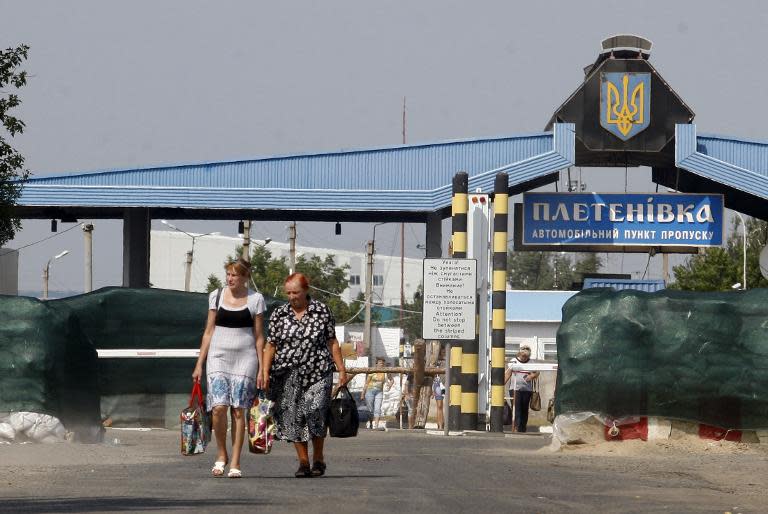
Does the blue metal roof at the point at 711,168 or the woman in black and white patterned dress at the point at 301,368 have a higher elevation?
the blue metal roof at the point at 711,168

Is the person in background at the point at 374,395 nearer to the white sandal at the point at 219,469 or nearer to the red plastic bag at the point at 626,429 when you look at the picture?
the red plastic bag at the point at 626,429

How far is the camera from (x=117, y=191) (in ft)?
111

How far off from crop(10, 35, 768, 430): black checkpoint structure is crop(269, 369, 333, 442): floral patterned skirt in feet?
64.8

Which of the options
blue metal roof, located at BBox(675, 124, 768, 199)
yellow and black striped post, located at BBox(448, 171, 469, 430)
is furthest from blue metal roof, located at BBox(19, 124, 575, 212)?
yellow and black striped post, located at BBox(448, 171, 469, 430)

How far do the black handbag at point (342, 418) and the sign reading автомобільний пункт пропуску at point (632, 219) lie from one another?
→ 71.8ft

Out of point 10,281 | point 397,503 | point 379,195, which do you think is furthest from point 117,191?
point 10,281

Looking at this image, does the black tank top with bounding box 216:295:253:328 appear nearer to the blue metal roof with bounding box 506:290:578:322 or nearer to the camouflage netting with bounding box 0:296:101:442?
the camouflage netting with bounding box 0:296:101:442

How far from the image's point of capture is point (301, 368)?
41.4 feet

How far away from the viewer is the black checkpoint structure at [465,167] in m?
32.8

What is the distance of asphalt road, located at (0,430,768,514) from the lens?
1031cm

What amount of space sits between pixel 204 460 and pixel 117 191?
62.4 feet

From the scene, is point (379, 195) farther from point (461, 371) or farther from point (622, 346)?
point (622, 346)

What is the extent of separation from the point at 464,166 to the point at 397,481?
22.1 metres

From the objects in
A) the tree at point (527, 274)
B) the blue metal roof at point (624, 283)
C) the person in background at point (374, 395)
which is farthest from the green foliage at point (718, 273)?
the tree at point (527, 274)
